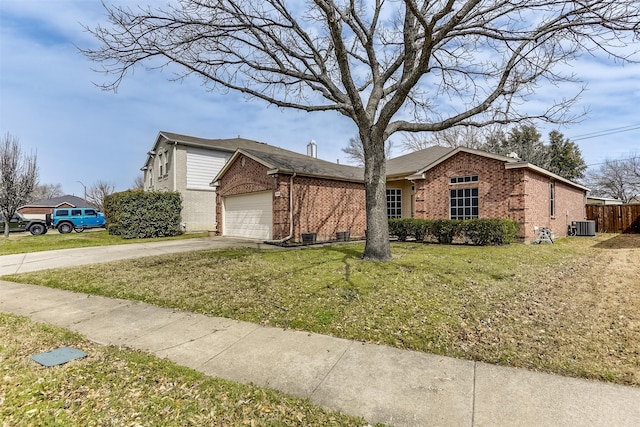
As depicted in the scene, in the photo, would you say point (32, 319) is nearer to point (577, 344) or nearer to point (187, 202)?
point (577, 344)

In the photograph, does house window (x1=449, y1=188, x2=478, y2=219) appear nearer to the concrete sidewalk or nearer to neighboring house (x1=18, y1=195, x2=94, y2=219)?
the concrete sidewalk

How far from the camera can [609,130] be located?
92.4 ft

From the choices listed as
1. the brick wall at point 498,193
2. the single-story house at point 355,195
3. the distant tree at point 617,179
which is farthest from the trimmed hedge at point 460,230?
the distant tree at point 617,179

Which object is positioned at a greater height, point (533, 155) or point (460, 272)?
point (533, 155)

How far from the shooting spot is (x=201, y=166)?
21.2 meters

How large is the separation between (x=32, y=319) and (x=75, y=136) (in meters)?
13.3

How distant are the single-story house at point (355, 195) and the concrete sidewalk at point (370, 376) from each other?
9.33m


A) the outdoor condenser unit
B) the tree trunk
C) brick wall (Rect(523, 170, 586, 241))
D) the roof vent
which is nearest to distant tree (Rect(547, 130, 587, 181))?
brick wall (Rect(523, 170, 586, 241))

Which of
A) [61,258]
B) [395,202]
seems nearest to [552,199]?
[395,202]

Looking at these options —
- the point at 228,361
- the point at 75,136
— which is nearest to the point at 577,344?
the point at 228,361

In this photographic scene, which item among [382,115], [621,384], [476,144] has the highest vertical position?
[476,144]

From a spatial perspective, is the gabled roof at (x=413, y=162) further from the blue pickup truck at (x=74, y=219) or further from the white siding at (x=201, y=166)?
the blue pickup truck at (x=74, y=219)

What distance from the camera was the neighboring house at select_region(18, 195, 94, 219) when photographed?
41.2 meters

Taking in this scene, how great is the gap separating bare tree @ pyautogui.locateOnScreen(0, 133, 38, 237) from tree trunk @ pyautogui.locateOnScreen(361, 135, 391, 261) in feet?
72.3
